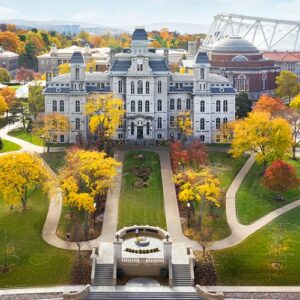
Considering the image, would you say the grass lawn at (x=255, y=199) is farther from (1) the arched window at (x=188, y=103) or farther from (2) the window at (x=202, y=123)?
(1) the arched window at (x=188, y=103)

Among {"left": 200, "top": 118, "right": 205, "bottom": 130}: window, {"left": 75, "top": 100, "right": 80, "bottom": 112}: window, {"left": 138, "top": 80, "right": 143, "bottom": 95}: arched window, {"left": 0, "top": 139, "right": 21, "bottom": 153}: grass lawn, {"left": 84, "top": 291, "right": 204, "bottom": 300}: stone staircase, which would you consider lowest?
{"left": 84, "top": 291, "right": 204, "bottom": 300}: stone staircase

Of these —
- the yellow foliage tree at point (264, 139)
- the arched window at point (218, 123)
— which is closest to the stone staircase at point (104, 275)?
the yellow foliage tree at point (264, 139)

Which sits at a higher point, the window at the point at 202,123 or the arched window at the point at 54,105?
the arched window at the point at 54,105

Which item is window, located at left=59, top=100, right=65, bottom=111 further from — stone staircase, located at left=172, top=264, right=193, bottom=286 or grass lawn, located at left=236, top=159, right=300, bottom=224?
stone staircase, located at left=172, top=264, right=193, bottom=286

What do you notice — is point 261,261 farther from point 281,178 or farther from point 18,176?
point 18,176

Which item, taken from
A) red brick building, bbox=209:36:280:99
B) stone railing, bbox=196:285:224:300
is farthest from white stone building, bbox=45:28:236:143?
stone railing, bbox=196:285:224:300

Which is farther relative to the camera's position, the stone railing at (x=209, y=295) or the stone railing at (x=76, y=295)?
the stone railing at (x=209, y=295)
